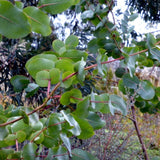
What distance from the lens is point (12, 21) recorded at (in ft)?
0.71

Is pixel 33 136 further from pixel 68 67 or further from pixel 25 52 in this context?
pixel 25 52

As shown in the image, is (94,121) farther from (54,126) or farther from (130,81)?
(130,81)

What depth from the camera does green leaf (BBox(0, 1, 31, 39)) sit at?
0.21 m

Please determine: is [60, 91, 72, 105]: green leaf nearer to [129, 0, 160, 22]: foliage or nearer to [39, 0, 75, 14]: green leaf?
[39, 0, 75, 14]: green leaf

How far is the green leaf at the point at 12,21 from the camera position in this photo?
0.21m

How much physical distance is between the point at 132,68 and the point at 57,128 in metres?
0.18

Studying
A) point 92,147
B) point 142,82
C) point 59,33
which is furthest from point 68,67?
point 59,33

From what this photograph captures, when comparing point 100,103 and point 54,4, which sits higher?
point 54,4

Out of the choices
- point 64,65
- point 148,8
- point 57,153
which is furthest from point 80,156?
point 148,8

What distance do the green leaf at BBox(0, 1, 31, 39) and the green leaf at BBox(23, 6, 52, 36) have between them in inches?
1.5

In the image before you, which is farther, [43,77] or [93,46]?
[93,46]

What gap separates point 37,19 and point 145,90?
32 centimetres

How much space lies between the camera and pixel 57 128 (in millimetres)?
281

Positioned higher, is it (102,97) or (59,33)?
(59,33)
